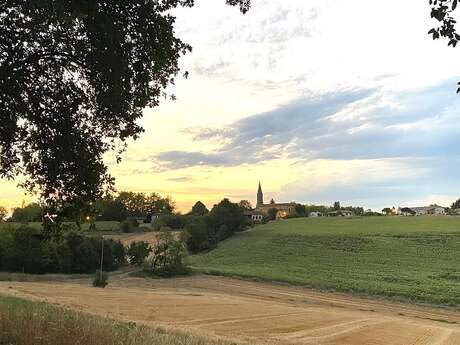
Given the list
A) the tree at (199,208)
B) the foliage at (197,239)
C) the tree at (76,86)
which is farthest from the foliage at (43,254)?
the tree at (199,208)

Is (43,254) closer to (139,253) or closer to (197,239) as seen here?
(139,253)

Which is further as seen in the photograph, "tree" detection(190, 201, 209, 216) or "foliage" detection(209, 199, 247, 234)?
"tree" detection(190, 201, 209, 216)

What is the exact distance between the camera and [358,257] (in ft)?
275

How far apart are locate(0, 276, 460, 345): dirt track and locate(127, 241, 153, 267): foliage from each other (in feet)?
83.6

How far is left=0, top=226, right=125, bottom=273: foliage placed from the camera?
80.1 metres

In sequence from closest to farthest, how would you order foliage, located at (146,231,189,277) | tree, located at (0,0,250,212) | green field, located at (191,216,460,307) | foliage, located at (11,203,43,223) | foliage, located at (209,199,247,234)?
tree, located at (0,0,250,212) < foliage, located at (11,203,43,223) < green field, located at (191,216,460,307) < foliage, located at (146,231,189,277) < foliage, located at (209,199,247,234)

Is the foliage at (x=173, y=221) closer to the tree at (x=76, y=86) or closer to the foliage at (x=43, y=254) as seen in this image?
the foliage at (x=43, y=254)

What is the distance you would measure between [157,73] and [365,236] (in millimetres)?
95742

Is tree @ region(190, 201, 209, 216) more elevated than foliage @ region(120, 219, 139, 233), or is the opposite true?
tree @ region(190, 201, 209, 216)

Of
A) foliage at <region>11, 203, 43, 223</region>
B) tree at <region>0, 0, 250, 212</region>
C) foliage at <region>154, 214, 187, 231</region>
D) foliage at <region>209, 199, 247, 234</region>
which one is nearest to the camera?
tree at <region>0, 0, 250, 212</region>

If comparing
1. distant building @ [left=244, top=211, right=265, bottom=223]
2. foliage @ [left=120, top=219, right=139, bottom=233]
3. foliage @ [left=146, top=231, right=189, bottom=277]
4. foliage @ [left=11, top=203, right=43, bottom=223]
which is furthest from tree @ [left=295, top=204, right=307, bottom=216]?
foliage @ [left=11, top=203, right=43, bottom=223]

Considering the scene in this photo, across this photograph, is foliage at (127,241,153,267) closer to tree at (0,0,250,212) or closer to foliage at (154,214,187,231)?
foliage at (154,214,187,231)

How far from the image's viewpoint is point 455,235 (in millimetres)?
95000

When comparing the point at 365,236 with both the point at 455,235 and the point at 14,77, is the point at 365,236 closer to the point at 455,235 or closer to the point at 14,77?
the point at 455,235
